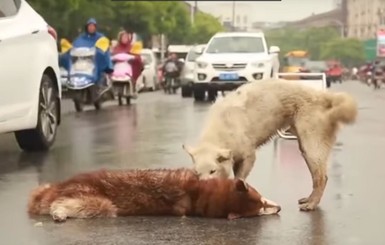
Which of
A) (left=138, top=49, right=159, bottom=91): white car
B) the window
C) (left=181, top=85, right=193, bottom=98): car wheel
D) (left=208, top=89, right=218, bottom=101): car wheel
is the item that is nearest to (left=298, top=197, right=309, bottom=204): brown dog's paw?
the window

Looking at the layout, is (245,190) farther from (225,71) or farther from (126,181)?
(225,71)

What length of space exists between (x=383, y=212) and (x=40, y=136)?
4722 millimetres

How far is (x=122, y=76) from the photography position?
68.8ft

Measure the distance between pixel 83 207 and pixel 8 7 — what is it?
3840mm

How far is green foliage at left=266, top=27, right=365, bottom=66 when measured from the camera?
23172 mm

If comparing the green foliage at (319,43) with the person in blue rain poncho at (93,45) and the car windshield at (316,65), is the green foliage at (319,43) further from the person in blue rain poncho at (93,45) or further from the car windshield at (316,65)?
the person in blue rain poncho at (93,45)

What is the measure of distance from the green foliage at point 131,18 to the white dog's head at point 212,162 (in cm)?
1647

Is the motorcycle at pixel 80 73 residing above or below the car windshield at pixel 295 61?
above

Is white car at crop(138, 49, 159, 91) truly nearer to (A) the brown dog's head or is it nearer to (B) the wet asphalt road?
(B) the wet asphalt road

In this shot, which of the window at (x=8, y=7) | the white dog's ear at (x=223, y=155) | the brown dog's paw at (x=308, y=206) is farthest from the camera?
the window at (x=8, y=7)

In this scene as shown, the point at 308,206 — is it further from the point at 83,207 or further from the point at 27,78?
the point at 27,78

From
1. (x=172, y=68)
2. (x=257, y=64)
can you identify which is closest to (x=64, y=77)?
(x=257, y=64)

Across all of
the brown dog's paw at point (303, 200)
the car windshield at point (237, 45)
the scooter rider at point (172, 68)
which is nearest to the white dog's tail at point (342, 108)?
the brown dog's paw at point (303, 200)

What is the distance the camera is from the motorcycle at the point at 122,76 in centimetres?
2088
